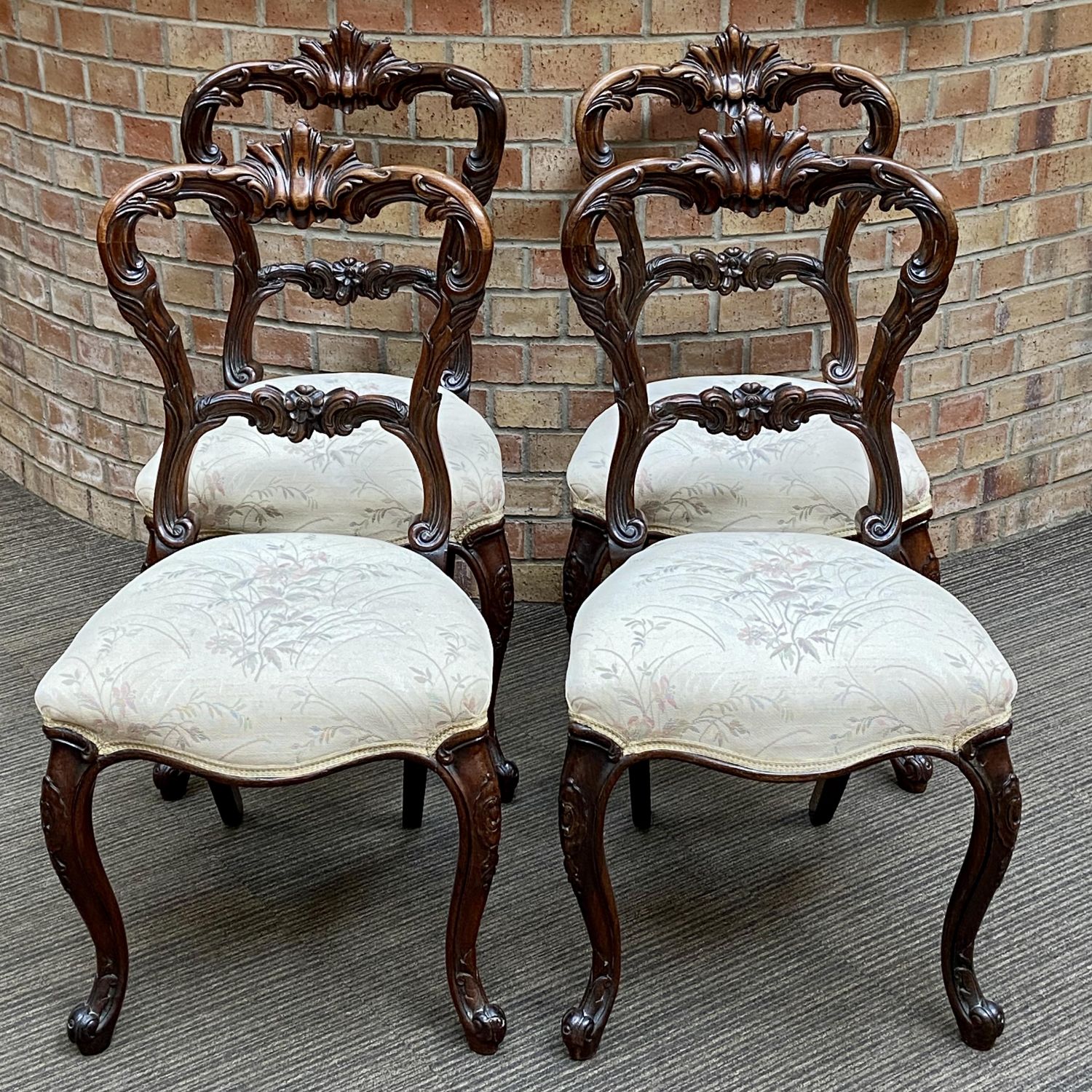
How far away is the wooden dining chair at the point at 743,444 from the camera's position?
2.05 m

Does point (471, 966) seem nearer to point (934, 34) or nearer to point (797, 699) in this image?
point (797, 699)

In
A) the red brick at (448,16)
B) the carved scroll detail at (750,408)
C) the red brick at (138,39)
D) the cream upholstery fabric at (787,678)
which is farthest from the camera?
the red brick at (138,39)

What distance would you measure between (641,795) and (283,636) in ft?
2.22

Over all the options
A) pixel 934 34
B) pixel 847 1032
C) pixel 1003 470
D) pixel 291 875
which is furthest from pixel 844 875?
pixel 934 34

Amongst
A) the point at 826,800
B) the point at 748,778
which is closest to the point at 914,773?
the point at 826,800

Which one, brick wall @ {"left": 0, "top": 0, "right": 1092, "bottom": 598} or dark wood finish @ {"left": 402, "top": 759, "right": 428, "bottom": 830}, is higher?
brick wall @ {"left": 0, "top": 0, "right": 1092, "bottom": 598}

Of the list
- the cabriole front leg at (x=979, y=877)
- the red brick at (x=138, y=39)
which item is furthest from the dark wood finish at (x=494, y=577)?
the red brick at (x=138, y=39)

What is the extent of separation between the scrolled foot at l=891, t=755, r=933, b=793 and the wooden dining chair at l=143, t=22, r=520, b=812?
595 mm

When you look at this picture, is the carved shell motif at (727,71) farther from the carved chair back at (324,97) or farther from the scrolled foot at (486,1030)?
the scrolled foot at (486,1030)

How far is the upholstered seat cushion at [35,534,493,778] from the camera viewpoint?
1604 millimetres

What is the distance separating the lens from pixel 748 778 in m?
1.62

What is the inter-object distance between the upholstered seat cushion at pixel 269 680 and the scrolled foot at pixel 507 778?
53 cm

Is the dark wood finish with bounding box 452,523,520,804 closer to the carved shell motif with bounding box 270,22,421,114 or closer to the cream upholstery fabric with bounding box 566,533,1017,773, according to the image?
the cream upholstery fabric with bounding box 566,533,1017,773

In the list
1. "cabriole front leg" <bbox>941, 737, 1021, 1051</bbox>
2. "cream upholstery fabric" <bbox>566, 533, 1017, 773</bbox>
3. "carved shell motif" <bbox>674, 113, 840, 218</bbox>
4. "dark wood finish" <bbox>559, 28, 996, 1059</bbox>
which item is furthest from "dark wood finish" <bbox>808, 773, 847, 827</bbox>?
"carved shell motif" <bbox>674, 113, 840, 218</bbox>
